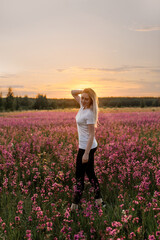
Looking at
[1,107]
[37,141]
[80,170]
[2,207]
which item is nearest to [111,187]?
[80,170]

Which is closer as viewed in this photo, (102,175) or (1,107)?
(102,175)

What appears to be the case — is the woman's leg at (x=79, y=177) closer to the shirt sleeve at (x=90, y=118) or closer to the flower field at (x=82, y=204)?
the flower field at (x=82, y=204)

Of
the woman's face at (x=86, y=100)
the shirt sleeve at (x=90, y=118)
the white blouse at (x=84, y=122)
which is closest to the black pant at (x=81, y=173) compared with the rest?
the white blouse at (x=84, y=122)

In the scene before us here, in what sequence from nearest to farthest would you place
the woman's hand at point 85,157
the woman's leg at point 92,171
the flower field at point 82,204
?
the flower field at point 82,204 → the woman's hand at point 85,157 → the woman's leg at point 92,171

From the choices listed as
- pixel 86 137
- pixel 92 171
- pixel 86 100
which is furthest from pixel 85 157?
pixel 86 100

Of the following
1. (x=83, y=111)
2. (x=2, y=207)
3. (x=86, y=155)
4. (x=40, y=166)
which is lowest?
(x=2, y=207)

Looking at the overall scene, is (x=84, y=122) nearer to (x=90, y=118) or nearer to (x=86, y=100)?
(x=90, y=118)

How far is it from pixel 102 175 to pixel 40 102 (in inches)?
3600

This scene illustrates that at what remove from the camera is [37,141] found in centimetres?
830

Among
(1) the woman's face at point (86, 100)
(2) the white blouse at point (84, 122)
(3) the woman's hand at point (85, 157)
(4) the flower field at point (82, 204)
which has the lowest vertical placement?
(4) the flower field at point (82, 204)

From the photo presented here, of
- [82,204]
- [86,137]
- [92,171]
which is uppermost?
[86,137]

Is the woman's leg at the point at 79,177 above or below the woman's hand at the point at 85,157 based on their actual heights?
below

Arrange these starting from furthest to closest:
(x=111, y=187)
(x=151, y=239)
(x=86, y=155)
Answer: (x=111, y=187), (x=86, y=155), (x=151, y=239)

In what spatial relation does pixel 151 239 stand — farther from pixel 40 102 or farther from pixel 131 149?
pixel 40 102
